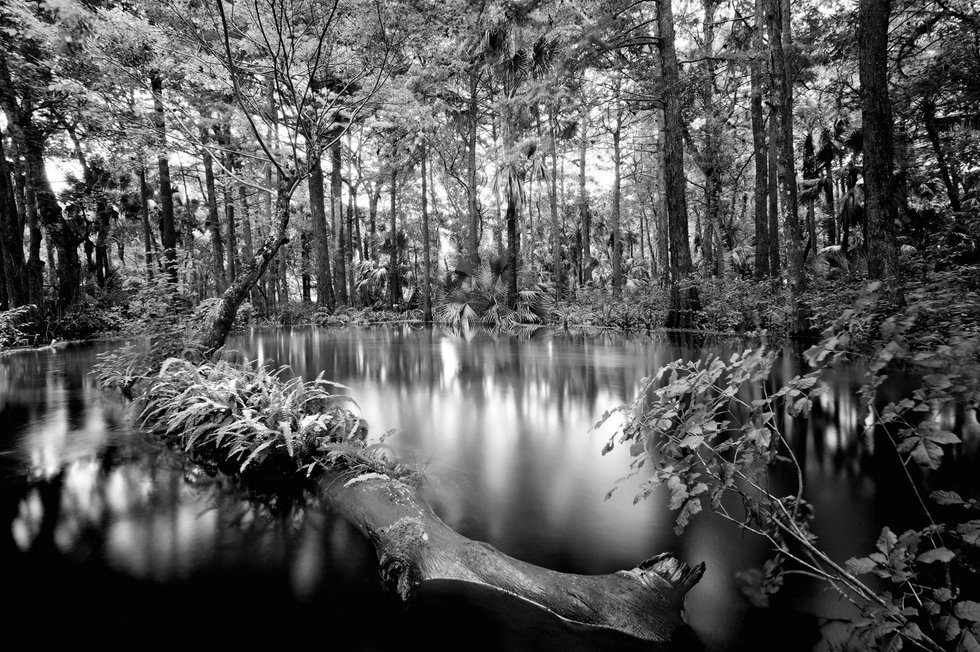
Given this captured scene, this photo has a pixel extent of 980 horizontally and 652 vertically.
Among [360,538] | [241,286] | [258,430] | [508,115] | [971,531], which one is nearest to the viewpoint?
[971,531]

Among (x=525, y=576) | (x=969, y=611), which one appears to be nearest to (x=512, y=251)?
(x=525, y=576)

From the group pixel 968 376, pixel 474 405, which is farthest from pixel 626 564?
pixel 474 405

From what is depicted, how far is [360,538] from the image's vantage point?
8.27 ft

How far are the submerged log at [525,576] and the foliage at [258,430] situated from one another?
818 mm

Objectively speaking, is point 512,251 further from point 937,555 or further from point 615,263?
point 937,555

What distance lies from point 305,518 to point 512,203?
46.5ft

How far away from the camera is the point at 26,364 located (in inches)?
359

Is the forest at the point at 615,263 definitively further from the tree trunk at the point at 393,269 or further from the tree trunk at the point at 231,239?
the tree trunk at the point at 393,269

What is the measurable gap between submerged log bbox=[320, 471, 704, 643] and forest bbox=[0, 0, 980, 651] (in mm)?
12

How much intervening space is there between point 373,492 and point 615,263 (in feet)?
63.6

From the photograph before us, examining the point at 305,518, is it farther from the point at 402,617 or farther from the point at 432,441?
the point at 432,441

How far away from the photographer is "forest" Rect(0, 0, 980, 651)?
5.92 feet

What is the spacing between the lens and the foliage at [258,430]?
3303 millimetres

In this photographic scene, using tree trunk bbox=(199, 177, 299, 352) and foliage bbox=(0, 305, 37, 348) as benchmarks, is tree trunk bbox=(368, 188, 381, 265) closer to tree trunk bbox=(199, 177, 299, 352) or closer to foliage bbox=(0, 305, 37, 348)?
foliage bbox=(0, 305, 37, 348)
